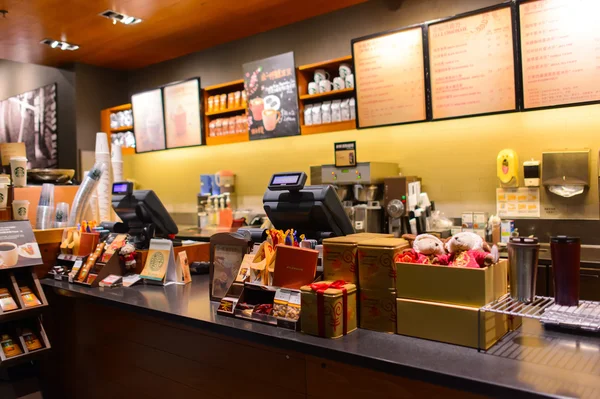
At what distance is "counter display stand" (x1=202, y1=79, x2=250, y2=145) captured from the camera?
5156 mm

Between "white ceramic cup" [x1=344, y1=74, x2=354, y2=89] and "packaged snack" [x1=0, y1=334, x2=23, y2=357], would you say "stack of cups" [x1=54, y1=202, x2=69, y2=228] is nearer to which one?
"packaged snack" [x1=0, y1=334, x2=23, y2=357]

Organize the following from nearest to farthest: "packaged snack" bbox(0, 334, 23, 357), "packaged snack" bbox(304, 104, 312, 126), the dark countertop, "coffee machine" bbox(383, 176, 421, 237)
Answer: the dark countertop, "packaged snack" bbox(0, 334, 23, 357), "coffee machine" bbox(383, 176, 421, 237), "packaged snack" bbox(304, 104, 312, 126)

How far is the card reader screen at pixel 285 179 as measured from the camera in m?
2.15

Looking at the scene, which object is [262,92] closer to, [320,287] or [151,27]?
[151,27]

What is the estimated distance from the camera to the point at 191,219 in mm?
6289

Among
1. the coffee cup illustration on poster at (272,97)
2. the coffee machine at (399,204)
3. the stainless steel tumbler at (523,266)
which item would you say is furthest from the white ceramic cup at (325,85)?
the stainless steel tumbler at (523,266)

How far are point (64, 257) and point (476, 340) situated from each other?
2568 mm

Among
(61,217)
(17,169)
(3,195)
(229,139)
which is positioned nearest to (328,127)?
(229,139)

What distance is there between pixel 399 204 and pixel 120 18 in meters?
3.22

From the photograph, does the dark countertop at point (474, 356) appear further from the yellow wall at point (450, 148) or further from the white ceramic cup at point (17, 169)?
the yellow wall at point (450, 148)

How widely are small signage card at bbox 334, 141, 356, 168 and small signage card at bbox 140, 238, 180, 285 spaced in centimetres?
184

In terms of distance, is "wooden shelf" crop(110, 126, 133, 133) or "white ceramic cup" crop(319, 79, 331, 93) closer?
"white ceramic cup" crop(319, 79, 331, 93)

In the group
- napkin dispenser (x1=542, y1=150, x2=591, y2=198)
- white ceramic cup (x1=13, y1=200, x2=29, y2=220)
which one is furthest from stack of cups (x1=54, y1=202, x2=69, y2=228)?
napkin dispenser (x1=542, y1=150, x2=591, y2=198)

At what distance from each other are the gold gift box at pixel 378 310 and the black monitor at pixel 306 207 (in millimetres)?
520
